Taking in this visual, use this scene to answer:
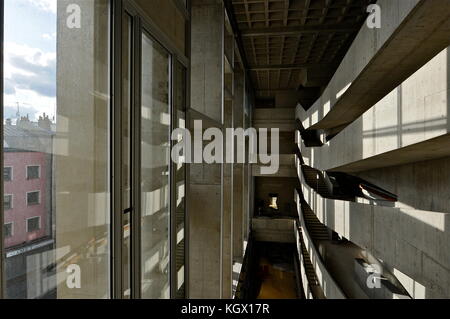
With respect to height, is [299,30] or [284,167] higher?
[299,30]

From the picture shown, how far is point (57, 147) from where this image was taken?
6.61 feet

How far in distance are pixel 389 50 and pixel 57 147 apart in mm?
5155

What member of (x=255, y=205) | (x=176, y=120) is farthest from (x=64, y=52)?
(x=255, y=205)

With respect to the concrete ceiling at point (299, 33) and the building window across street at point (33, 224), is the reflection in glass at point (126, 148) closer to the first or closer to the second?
the building window across street at point (33, 224)

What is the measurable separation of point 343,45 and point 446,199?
858cm

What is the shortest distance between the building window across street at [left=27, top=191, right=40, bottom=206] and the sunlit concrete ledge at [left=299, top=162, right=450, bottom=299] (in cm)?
402

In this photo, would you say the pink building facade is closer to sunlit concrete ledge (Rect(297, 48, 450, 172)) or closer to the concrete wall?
the concrete wall

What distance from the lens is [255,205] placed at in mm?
20359

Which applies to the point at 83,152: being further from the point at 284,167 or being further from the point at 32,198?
the point at 284,167

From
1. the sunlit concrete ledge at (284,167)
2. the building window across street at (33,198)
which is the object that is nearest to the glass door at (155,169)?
the building window across street at (33,198)

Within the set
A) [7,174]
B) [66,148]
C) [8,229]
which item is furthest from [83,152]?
[8,229]

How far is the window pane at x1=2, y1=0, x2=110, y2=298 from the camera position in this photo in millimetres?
1733

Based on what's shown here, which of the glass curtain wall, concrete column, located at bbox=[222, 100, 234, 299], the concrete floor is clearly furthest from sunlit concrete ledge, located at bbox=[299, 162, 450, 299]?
the concrete floor

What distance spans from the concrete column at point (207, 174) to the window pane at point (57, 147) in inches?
175
